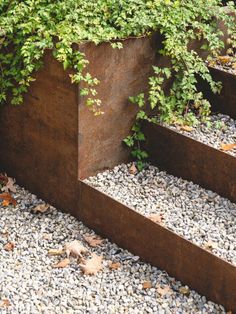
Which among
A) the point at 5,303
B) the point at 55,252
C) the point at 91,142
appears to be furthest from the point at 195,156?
the point at 5,303

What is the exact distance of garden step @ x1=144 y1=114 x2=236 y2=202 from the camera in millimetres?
4430

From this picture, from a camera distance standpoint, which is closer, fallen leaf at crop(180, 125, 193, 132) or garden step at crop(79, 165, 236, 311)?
garden step at crop(79, 165, 236, 311)

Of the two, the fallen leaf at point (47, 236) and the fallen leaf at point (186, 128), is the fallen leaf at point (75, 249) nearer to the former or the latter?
the fallen leaf at point (47, 236)

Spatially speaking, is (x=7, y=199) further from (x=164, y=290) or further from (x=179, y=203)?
(x=164, y=290)

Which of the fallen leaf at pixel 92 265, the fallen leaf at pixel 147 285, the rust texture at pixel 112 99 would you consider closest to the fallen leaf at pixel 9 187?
the rust texture at pixel 112 99

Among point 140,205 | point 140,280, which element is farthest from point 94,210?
point 140,280

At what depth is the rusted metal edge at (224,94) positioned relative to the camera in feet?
16.2

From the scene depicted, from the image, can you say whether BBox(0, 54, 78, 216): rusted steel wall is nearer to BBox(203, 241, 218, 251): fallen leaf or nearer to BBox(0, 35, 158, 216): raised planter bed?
BBox(0, 35, 158, 216): raised planter bed

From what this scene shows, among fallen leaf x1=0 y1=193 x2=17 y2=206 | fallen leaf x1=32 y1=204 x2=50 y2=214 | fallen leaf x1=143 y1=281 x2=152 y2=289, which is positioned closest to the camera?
fallen leaf x1=143 y1=281 x2=152 y2=289

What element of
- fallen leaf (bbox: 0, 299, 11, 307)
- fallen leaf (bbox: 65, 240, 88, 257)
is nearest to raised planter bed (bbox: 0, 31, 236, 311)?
fallen leaf (bbox: 65, 240, 88, 257)

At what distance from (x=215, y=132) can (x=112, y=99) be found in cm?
79

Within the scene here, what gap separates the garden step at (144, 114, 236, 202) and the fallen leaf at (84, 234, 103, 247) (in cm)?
72

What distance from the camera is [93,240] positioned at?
4.54 meters

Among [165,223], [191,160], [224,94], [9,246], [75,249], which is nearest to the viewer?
[165,223]
